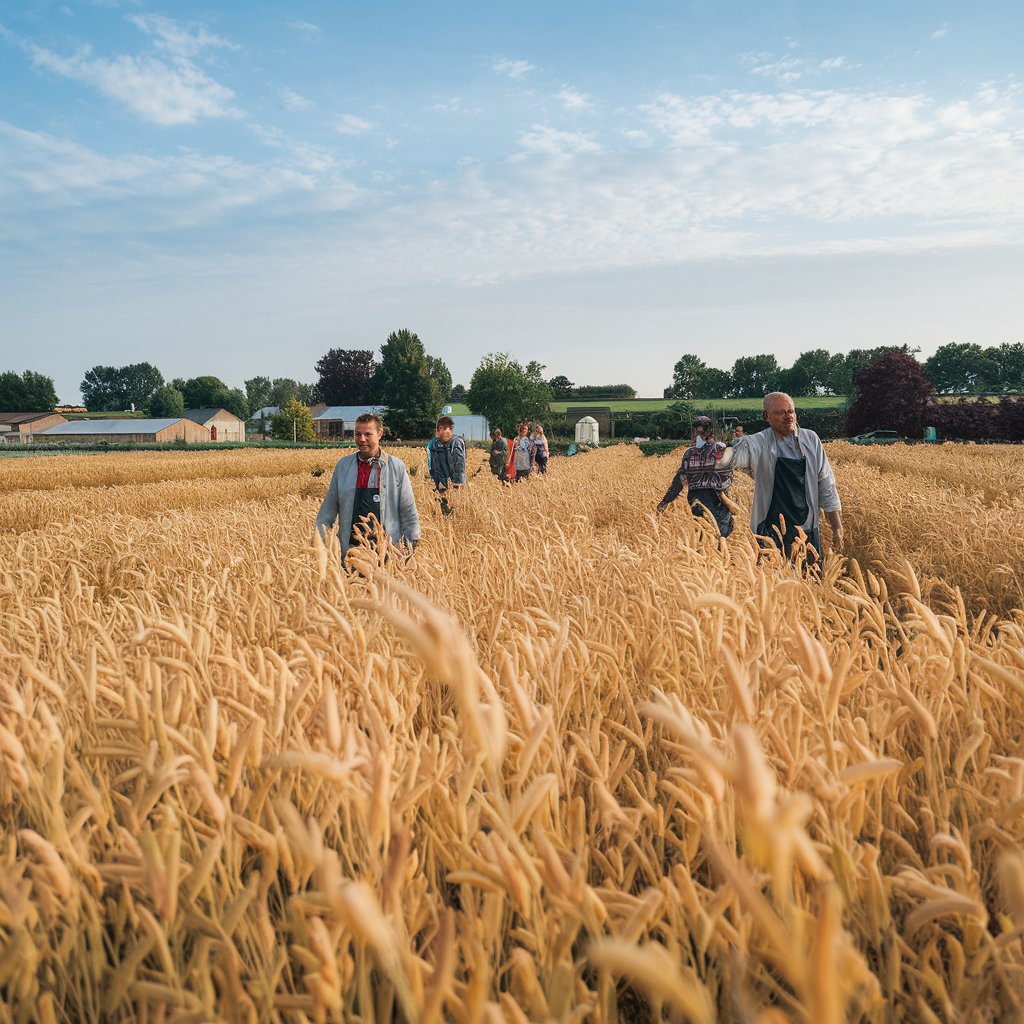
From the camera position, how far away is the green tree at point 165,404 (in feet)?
393

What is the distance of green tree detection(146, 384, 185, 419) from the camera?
393ft

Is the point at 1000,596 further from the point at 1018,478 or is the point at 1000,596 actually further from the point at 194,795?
the point at 1018,478

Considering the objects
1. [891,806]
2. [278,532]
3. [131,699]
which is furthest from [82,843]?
[278,532]

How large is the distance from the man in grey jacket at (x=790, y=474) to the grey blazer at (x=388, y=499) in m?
2.53

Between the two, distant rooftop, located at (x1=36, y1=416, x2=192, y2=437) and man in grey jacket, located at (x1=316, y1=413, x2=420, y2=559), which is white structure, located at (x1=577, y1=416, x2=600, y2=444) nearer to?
distant rooftop, located at (x1=36, y1=416, x2=192, y2=437)

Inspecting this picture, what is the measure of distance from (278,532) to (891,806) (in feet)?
19.7

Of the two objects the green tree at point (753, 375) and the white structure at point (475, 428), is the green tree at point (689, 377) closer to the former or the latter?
the green tree at point (753, 375)

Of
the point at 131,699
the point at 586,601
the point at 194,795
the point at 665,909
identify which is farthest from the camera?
the point at 586,601

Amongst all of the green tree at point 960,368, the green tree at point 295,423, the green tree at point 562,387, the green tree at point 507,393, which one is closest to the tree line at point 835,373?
the green tree at point 960,368

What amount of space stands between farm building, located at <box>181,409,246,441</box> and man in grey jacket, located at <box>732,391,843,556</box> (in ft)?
334

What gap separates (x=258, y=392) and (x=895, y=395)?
125918 mm

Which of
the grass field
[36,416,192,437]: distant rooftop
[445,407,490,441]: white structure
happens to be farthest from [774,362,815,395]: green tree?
[36,416,192,437]: distant rooftop

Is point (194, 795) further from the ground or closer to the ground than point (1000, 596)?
further from the ground

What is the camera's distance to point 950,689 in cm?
206
